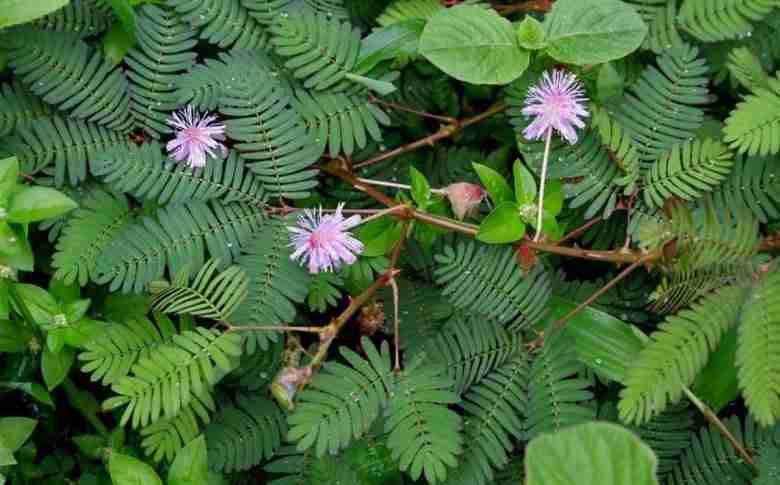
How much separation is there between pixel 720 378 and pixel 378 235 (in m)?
0.71

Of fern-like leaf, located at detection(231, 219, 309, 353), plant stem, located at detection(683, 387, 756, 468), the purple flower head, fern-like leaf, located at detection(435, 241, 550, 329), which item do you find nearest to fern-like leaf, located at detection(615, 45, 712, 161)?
the purple flower head

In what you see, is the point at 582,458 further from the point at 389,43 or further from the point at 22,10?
the point at 22,10

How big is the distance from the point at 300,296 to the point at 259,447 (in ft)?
1.01

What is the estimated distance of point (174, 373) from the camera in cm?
147

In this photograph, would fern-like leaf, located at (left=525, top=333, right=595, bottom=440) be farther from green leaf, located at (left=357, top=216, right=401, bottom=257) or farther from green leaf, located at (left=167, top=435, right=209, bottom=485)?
green leaf, located at (left=167, top=435, right=209, bottom=485)

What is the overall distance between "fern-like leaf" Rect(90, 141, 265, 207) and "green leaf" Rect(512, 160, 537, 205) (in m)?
0.48

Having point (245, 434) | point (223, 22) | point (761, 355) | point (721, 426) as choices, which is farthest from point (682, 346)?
point (223, 22)

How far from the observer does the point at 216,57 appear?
1.85 metres

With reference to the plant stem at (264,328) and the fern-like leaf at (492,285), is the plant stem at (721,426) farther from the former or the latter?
Result: the plant stem at (264,328)

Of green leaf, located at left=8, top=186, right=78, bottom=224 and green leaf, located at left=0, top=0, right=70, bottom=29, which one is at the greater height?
green leaf, located at left=0, top=0, right=70, bottom=29

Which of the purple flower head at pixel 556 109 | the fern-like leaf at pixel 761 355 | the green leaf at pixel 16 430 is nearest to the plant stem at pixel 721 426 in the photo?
the fern-like leaf at pixel 761 355

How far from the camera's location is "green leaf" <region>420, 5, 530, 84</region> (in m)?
1.66

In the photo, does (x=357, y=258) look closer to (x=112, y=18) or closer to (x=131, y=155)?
(x=131, y=155)

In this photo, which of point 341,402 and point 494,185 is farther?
point 494,185
